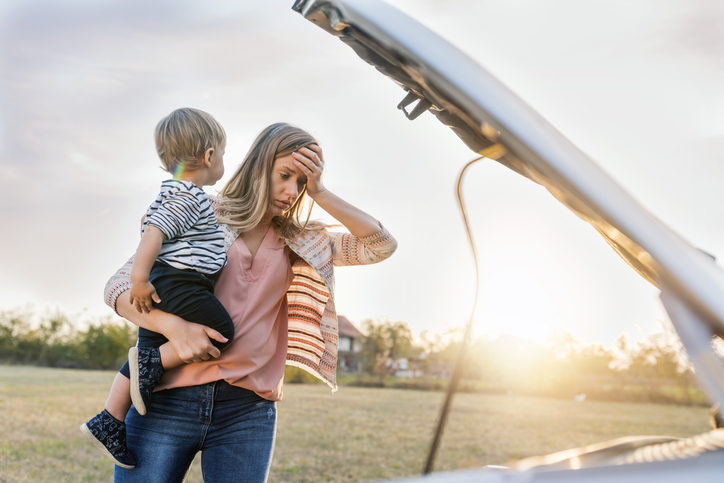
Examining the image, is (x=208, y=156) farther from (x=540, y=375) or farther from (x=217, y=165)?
(x=540, y=375)

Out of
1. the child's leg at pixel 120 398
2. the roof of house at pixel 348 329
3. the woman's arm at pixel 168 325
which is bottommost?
the child's leg at pixel 120 398

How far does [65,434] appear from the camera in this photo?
824 centimetres

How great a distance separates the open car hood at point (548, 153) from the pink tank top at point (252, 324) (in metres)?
1.05

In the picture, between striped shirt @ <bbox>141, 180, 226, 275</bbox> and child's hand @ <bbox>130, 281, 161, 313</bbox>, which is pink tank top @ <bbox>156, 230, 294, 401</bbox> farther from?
child's hand @ <bbox>130, 281, 161, 313</bbox>

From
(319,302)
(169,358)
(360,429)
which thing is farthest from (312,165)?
(360,429)

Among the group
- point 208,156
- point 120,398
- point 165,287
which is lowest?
point 120,398

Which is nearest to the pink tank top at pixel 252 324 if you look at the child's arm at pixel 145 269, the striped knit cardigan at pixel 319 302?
the striped knit cardigan at pixel 319 302

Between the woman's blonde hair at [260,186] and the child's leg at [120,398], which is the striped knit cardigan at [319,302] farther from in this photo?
the child's leg at [120,398]

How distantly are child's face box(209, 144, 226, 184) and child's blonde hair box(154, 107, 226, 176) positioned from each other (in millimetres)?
23

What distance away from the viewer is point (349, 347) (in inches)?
1253

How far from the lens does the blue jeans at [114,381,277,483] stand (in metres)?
1.71

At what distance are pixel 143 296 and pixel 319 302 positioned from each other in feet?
2.16

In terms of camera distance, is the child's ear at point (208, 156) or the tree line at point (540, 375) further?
the tree line at point (540, 375)

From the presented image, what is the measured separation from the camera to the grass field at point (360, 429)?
661 centimetres
